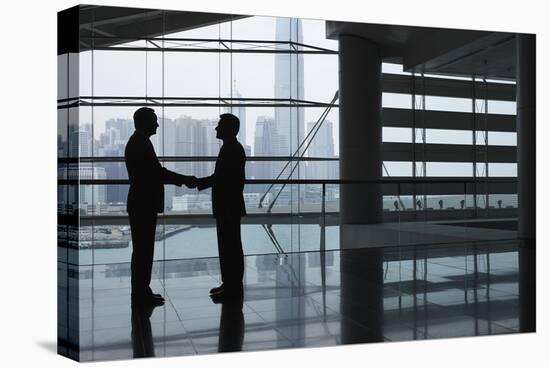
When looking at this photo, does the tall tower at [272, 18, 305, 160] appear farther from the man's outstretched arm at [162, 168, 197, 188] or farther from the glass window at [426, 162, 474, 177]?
the glass window at [426, 162, 474, 177]

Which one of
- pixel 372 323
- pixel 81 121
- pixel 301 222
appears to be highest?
pixel 81 121

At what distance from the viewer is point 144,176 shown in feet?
12.6

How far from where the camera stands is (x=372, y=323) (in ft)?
13.7

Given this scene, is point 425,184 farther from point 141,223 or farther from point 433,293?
point 141,223

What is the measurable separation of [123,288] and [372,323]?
1.58 m

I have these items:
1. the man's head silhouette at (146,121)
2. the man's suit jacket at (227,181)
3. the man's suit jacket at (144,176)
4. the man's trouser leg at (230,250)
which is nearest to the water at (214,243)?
the man's trouser leg at (230,250)

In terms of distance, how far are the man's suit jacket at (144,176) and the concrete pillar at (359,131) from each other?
1.12 m

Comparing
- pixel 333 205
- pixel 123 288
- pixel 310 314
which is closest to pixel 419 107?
pixel 333 205

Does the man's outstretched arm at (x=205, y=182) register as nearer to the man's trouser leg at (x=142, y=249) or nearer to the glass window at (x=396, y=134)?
the man's trouser leg at (x=142, y=249)

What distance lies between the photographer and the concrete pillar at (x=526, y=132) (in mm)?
4594

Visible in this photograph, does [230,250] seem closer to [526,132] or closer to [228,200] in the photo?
[228,200]

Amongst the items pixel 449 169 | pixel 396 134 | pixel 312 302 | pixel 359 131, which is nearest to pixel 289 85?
pixel 359 131

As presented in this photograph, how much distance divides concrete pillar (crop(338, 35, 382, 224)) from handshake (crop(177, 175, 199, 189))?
0.95 metres

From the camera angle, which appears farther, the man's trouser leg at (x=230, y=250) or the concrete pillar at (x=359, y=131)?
the concrete pillar at (x=359, y=131)
